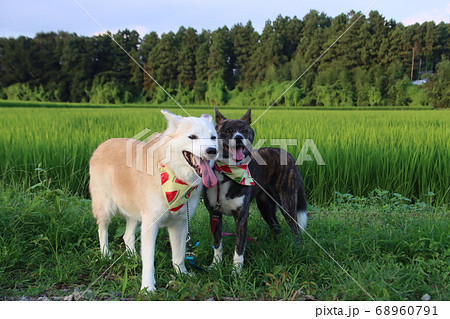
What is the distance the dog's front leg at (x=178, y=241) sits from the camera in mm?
3480

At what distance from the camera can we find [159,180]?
3.29m

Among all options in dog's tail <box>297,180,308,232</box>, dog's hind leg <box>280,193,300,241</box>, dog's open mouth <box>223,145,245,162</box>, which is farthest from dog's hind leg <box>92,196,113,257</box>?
dog's tail <box>297,180,308,232</box>

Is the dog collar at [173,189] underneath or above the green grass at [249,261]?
above

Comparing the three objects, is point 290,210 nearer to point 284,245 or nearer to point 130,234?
point 284,245

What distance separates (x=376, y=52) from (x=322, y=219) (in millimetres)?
11304

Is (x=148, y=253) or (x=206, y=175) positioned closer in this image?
(x=206, y=175)

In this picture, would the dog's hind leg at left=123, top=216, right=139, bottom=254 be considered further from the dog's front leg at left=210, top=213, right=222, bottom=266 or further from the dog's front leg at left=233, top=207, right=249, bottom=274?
the dog's front leg at left=233, top=207, right=249, bottom=274

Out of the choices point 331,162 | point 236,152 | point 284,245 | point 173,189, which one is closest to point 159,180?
point 173,189

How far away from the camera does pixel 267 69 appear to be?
1138 centimetres

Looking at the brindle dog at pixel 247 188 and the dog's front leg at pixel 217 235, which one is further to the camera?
the dog's front leg at pixel 217 235

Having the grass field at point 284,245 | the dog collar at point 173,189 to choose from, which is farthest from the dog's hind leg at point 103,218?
the dog collar at point 173,189

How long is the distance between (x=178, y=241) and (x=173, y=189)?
2.02 feet

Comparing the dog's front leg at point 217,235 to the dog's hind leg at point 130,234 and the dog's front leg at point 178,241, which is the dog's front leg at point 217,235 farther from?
the dog's hind leg at point 130,234

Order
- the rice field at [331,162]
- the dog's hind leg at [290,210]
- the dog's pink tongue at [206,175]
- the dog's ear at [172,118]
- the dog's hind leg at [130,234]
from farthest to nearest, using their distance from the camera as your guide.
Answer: the rice field at [331,162] → the dog's hind leg at [290,210] → the dog's hind leg at [130,234] → the dog's ear at [172,118] → the dog's pink tongue at [206,175]
